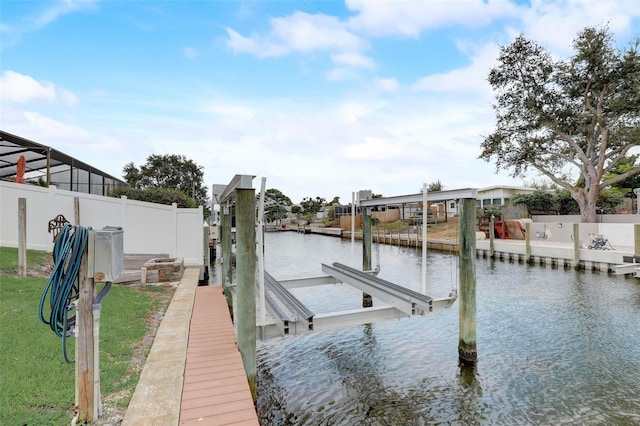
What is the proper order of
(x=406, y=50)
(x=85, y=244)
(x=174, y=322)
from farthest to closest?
(x=406, y=50) < (x=174, y=322) < (x=85, y=244)

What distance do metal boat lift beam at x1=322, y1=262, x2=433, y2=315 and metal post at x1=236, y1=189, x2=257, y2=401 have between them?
206cm

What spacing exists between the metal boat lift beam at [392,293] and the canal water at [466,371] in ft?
3.90

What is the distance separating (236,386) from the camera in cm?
319

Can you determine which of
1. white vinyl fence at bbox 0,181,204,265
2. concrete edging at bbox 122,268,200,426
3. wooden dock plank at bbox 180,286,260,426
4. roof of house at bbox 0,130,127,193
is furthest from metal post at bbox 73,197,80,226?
wooden dock plank at bbox 180,286,260,426

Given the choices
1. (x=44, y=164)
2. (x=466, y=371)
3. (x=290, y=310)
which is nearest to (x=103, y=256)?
(x=290, y=310)

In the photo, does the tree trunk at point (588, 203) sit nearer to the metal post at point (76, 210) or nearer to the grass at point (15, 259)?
the metal post at point (76, 210)

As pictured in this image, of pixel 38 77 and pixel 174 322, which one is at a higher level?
pixel 38 77

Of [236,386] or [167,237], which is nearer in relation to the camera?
[236,386]

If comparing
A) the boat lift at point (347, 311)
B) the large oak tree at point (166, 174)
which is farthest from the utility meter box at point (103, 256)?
the large oak tree at point (166, 174)

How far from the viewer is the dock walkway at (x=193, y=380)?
267cm

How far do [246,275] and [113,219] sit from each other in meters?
9.59

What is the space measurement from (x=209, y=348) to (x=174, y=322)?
143cm

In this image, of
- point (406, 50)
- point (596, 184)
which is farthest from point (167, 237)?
point (596, 184)

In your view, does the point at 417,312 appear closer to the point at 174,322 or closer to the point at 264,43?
the point at 174,322
